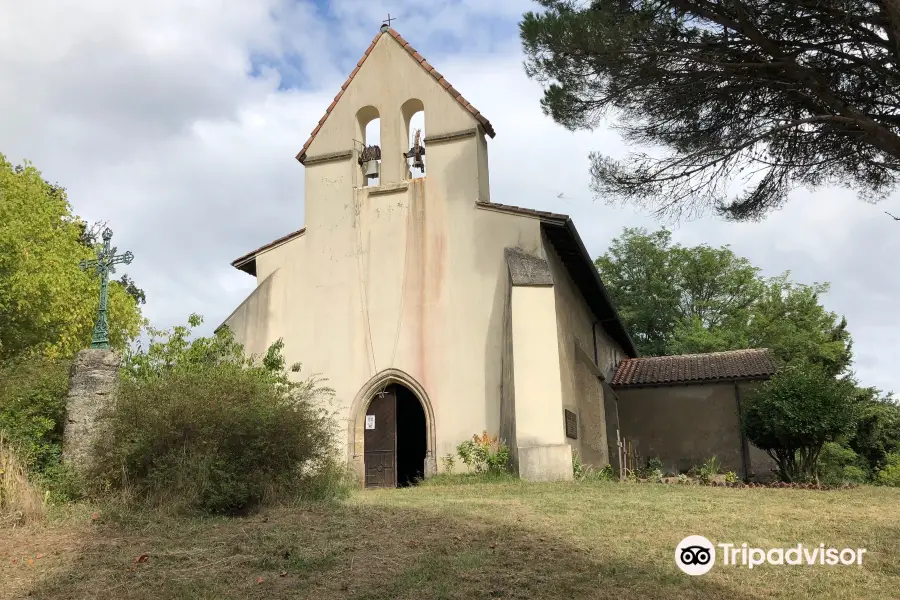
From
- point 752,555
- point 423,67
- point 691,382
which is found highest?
point 423,67

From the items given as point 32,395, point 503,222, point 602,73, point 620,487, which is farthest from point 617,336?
point 32,395

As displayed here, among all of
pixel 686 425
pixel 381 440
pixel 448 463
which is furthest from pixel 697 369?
pixel 381 440

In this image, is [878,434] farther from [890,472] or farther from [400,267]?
[400,267]

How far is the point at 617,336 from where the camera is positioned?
25828 millimetres

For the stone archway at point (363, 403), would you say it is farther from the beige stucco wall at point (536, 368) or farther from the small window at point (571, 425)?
the small window at point (571, 425)

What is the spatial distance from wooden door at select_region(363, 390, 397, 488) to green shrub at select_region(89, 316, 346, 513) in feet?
19.7

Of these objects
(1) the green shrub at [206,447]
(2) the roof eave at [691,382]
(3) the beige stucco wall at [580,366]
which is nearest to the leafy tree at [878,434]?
(2) the roof eave at [691,382]

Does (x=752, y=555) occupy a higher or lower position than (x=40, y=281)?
lower

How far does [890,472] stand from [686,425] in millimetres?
12501

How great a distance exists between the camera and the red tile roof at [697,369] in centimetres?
2062

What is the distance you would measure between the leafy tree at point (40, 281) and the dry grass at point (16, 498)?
12475 mm

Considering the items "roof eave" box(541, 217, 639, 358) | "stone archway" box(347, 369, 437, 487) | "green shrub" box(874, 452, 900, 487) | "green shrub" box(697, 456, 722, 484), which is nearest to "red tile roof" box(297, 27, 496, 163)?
"roof eave" box(541, 217, 639, 358)

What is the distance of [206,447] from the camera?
8953mm

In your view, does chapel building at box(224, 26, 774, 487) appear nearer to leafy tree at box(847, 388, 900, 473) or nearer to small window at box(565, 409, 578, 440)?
small window at box(565, 409, 578, 440)
